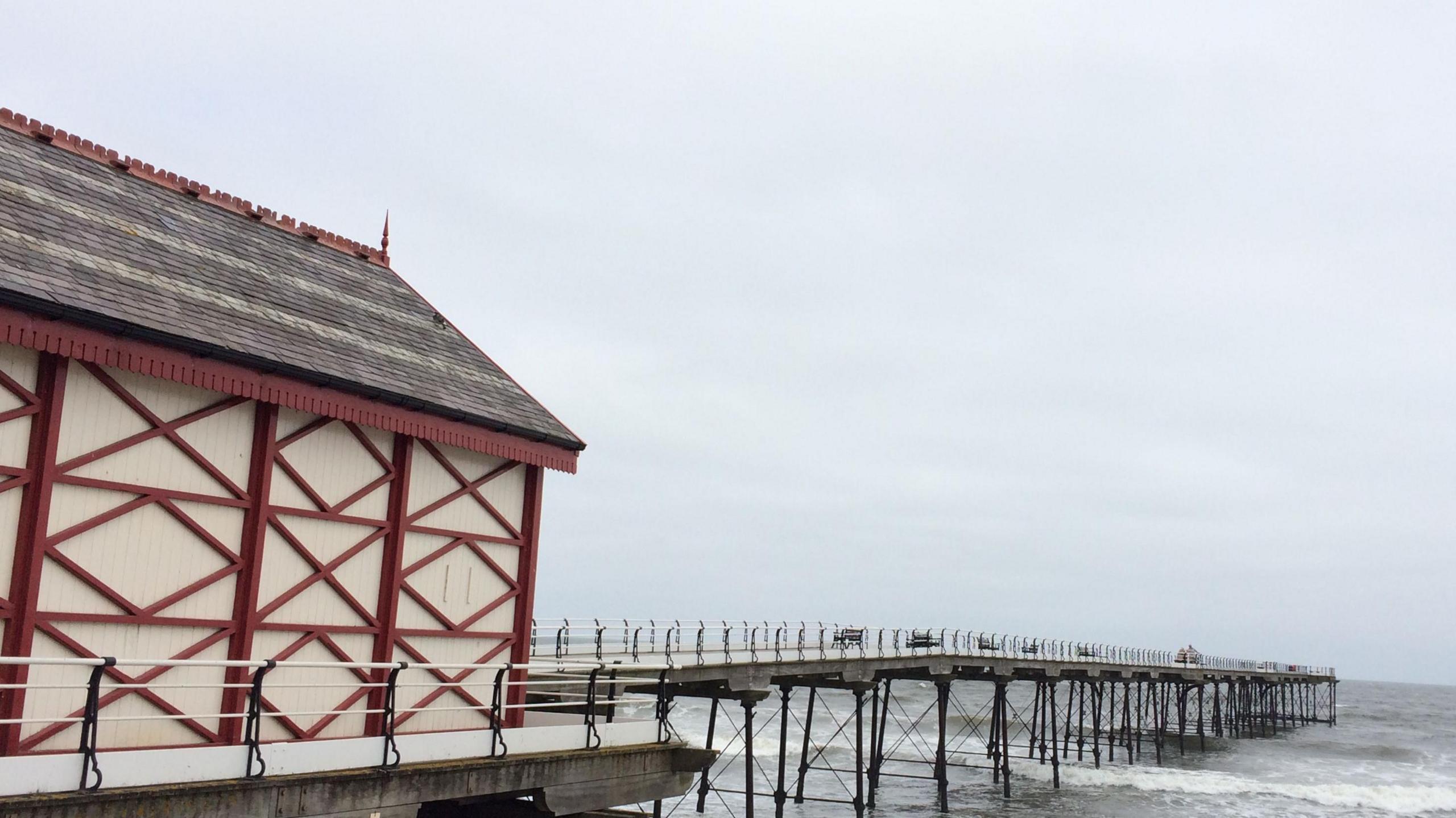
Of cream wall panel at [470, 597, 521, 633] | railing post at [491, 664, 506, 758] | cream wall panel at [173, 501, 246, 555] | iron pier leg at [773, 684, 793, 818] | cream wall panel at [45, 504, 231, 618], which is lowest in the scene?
iron pier leg at [773, 684, 793, 818]

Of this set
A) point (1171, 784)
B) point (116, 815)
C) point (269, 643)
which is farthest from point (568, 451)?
point (1171, 784)

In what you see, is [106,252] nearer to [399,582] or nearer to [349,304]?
[349,304]

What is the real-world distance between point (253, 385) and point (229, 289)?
73.6 inches

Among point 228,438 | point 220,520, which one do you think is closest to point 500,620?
point 220,520

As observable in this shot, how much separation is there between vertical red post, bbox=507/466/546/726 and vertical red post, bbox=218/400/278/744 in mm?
3959

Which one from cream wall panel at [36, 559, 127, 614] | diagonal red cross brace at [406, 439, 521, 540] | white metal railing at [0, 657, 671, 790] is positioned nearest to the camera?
white metal railing at [0, 657, 671, 790]

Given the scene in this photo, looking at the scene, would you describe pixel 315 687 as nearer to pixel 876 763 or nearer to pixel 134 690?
pixel 134 690

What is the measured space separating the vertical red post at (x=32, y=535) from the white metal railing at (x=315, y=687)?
0.38 feet

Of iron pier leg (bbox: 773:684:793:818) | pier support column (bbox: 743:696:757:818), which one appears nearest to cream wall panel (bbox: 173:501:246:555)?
pier support column (bbox: 743:696:757:818)

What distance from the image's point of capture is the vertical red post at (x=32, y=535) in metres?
9.88

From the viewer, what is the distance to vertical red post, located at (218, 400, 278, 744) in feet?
38.3

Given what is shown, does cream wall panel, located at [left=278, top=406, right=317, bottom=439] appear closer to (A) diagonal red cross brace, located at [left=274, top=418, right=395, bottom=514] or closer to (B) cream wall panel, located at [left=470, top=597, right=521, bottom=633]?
(A) diagonal red cross brace, located at [left=274, top=418, right=395, bottom=514]

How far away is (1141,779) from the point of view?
148 ft

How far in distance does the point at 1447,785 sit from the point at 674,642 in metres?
41.6
